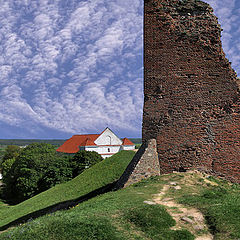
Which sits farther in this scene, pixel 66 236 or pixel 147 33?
pixel 147 33

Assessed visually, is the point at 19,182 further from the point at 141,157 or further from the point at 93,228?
the point at 93,228

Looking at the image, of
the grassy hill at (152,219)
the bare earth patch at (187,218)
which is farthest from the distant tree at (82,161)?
the bare earth patch at (187,218)

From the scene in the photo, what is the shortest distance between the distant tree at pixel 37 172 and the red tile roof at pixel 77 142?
1806cm

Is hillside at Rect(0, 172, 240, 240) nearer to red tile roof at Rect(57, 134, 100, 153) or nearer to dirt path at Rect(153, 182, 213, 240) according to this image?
dirt path at Rect(153, 182, 213, 240)

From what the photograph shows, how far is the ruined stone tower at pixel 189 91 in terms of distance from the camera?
11.7 m

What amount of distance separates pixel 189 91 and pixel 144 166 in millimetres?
4469

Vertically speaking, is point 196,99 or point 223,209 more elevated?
point 196,99

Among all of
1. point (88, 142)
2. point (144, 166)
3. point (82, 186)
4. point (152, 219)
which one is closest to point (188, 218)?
point (152, 219)

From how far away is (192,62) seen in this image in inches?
488

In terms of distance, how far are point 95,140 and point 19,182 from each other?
25176 millimetres

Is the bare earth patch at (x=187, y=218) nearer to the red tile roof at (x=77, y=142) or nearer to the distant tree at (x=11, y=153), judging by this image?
the red tile roof at (x=77, y=142)

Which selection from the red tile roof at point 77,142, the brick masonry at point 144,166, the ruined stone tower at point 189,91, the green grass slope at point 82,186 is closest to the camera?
the brick masonry at point 144,166

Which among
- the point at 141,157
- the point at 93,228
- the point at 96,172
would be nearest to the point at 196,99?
the point at 141,157

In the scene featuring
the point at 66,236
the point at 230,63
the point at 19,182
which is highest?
the point at 230,63
